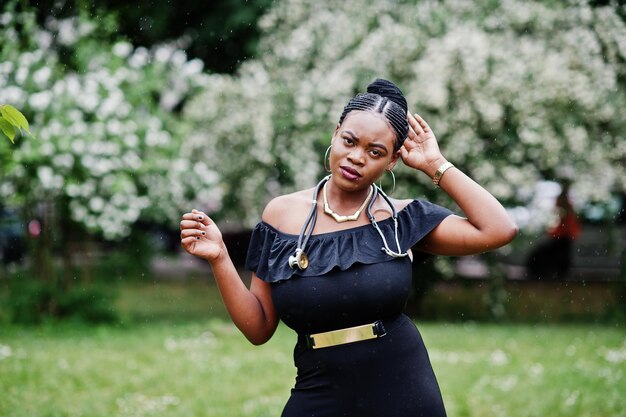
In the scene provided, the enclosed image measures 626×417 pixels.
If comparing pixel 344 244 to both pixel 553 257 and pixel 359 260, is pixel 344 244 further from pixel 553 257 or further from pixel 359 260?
pixel 553 257

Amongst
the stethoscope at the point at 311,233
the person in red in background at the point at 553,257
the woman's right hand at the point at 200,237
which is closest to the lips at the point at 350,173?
the stethoscope at the point at 311,233

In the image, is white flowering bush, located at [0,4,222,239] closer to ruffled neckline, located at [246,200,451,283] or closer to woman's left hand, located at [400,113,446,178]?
ruffled neckline, located at [246,200,451,283]

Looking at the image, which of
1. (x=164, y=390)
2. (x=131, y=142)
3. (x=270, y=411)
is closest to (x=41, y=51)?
(x=131, y=142)

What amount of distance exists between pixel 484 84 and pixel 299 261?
908 centimetres

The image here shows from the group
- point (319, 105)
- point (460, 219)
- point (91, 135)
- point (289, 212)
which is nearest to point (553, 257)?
point (319, 105)

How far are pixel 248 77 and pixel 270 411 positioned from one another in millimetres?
7506

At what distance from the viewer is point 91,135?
10461mm

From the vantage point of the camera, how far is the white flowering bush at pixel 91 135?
10.4m

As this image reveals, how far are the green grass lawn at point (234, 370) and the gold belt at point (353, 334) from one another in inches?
148

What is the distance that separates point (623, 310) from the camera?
12141 millimetres

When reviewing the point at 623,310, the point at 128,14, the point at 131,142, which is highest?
the point at 128,14

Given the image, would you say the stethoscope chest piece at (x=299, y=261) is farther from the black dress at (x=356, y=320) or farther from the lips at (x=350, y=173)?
the lips at (x=350, y=173)

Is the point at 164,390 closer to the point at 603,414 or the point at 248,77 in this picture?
the point at 603,414

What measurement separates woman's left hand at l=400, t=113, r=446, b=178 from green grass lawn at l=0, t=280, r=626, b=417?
12.7ft
